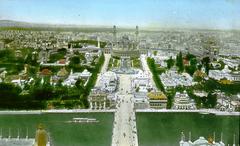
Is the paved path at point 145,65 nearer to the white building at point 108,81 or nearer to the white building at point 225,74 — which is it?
the white building at point 108,81

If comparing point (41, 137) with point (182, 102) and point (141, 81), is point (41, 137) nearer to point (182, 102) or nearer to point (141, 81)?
point (141, 81)

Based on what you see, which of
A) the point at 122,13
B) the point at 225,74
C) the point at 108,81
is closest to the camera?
the point at 122,13

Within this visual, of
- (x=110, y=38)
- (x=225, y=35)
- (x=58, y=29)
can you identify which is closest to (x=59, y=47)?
(x=58, y=29)

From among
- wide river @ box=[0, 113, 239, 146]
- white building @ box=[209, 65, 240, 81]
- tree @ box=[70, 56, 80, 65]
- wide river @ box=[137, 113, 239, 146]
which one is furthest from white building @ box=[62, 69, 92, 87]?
white building @ box=[209, 65, 240, 81]

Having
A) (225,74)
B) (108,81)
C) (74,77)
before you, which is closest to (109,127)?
(108,81)

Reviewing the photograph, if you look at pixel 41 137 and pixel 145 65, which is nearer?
pixel 41 137

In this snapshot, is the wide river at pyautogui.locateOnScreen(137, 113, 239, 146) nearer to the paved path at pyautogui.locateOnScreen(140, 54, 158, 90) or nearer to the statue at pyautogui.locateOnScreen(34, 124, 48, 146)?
the paved path at pyautogui.locateOnScreen(140, 54, 158, 90)
